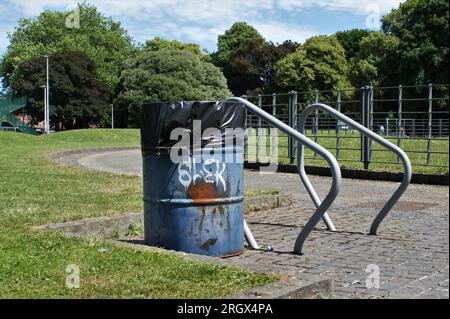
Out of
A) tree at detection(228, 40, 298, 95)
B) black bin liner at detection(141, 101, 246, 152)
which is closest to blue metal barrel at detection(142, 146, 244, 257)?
black bin liner at detection(141, 101, 246, 152)

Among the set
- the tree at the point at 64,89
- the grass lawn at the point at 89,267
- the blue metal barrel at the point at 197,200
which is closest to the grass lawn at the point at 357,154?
the grass lawn at the point at 89,267

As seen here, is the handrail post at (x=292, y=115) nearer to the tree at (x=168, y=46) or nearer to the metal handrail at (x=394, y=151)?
the metal handrail at (x=394, y=151)

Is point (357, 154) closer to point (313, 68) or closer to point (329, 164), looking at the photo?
point (329, 164)

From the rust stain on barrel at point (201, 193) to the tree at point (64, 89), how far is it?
6036 centimetres

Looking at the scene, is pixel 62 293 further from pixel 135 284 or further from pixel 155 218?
pixel 155 218

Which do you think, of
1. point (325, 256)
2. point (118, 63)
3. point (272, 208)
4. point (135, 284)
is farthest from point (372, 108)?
point (118, 63)

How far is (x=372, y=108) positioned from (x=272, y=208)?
266 inches

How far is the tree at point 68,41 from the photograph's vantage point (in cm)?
7169

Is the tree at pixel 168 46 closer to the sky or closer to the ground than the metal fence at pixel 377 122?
closer to the sky

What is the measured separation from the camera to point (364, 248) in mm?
6117

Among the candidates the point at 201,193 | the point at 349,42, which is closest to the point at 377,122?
the point at 201,193

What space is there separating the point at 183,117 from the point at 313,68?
65.8 metres

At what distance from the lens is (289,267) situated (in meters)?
5.28

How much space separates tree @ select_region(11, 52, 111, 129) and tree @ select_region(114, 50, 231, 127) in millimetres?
3765
